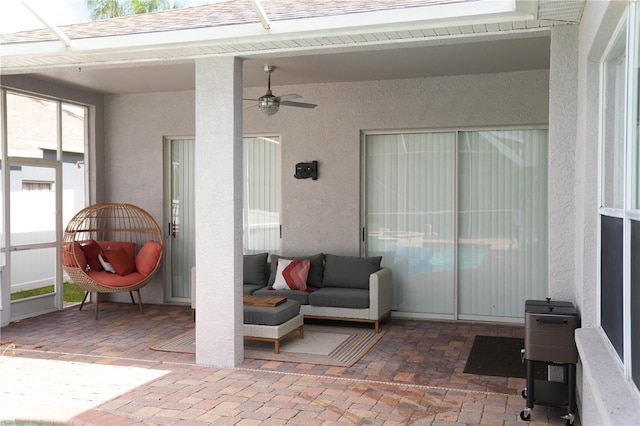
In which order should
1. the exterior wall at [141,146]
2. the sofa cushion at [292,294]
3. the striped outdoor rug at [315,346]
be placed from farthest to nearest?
the exterior wall at [141,146] → the sofa cushion at [292,294] → the striped outdoor rug at [315,346]

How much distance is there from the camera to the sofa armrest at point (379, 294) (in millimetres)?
7047

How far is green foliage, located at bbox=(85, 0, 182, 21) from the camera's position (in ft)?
16.3

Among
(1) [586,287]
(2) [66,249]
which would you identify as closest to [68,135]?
(2) [66,249]

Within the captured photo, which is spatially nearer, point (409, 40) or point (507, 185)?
point (409, 40)

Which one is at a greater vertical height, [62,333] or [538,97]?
[538,97]

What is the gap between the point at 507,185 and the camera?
24.8 feet

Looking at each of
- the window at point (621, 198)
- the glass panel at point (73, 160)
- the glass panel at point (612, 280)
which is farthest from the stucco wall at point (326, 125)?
the glass panel at point (612, 280)

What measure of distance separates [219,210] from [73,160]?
404 cm

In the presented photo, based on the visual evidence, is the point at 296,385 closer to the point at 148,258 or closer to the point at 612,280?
the point at 612,280

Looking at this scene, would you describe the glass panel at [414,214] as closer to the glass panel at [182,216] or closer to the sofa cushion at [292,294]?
the sofa cushion at [292,294]

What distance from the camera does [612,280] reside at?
3332 mm

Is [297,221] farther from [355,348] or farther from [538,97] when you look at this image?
[538,97]

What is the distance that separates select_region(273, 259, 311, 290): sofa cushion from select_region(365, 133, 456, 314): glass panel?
99 cm

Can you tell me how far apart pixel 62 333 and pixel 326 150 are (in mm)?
3844
